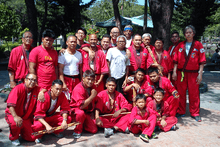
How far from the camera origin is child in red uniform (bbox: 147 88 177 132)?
404 centimetres

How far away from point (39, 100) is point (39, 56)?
0.97 meters

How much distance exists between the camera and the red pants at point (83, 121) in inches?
147

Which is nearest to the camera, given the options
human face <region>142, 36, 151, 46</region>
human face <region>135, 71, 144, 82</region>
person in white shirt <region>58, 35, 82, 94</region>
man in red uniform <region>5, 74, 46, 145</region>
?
man in red uniform <region>5, 74, 46, 145</region>

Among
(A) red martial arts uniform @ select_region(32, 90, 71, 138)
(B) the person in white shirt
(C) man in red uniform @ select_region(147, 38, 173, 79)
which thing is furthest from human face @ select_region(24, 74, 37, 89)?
(C) man in red uniform @ select_region(147, 38, 173, 79)

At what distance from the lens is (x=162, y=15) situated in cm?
632

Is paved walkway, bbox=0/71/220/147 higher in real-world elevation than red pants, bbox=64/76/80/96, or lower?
lower

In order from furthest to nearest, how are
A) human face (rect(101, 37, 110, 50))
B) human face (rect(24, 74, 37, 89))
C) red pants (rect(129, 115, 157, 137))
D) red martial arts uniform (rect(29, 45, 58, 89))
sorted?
human face (rect(101, 37, 110, 50)), red martial arts uniform (rect(29, 45, 58, 89)), red pants (rect(129, 115, 157, 137)), human face (rect(24, 74, 37, 89))

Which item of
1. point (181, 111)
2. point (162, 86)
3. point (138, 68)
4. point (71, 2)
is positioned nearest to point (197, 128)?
point (181, 111)

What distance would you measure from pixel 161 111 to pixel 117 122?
0.98m

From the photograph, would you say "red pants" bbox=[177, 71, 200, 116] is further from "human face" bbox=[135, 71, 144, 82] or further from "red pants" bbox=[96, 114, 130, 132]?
"red pants" bbox=[96, 114, 130, 132]

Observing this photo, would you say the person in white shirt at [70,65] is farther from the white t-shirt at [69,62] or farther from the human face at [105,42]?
the human face at [105,42]

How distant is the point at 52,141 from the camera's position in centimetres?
358

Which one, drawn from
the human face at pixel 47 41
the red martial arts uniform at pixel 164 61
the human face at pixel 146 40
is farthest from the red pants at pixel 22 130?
the human face at pixel 146 40

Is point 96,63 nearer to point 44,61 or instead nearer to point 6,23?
point 44,61
